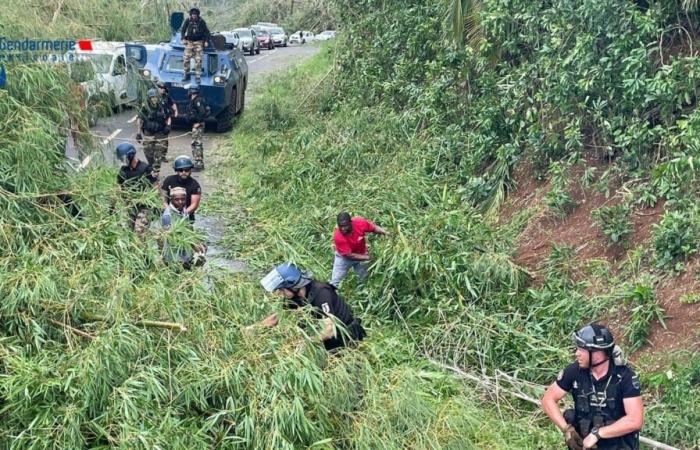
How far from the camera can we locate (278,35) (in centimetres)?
4188

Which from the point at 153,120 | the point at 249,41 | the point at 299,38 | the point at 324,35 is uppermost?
the point at 153,120

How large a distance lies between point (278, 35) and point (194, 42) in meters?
25.6

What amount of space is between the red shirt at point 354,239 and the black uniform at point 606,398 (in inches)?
142

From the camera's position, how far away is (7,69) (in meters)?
7.96

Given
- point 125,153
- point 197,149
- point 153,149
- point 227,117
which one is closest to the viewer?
point 125,153

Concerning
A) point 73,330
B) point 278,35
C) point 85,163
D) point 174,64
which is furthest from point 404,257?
point 278,35

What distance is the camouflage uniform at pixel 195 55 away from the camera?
16781 millimetres

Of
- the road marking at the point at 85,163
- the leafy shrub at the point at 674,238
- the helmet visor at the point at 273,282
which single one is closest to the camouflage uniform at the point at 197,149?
the road marking at the point at 85,163

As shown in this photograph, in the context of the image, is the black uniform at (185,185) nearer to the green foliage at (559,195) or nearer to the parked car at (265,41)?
the green foliage at (559,195)

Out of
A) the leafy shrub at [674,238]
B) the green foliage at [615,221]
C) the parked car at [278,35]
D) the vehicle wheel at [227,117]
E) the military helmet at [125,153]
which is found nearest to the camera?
the leafy shrub at [674,238]

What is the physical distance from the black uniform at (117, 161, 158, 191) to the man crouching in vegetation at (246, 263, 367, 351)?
2.83 m

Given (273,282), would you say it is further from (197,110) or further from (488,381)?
(197,110)

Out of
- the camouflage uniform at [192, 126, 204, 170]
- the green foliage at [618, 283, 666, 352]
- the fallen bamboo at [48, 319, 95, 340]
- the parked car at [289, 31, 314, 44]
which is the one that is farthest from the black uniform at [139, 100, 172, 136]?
the parked car at [289, 31, 314, 44]

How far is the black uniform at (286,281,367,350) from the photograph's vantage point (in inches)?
236
